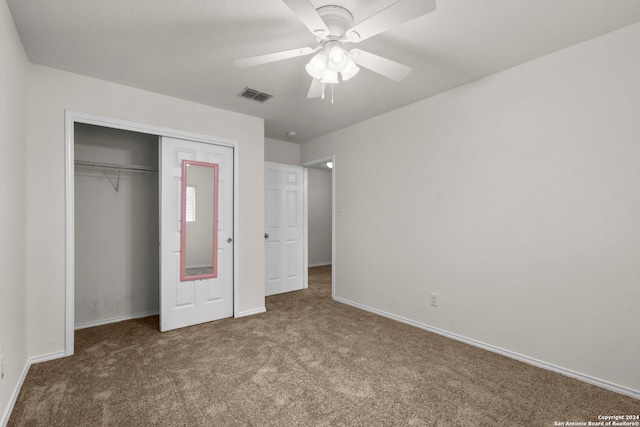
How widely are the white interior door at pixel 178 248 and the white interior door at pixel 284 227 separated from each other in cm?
105

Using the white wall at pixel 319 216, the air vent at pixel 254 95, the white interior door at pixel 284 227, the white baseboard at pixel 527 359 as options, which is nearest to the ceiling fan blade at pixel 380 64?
the air vent at pixel 254 95

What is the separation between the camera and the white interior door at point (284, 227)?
15.2ft

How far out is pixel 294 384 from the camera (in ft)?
6.97

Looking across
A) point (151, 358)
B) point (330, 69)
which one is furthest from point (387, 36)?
point (151, 358)

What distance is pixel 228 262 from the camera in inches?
141

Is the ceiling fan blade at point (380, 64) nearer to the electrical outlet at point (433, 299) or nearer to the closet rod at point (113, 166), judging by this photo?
the electrical outlet at point (433, 299)

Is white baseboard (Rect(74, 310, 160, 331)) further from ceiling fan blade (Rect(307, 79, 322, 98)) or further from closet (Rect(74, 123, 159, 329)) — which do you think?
ceiling fan blade (Rect(307, 79, 322, 98))

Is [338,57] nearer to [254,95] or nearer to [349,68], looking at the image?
[349,68]

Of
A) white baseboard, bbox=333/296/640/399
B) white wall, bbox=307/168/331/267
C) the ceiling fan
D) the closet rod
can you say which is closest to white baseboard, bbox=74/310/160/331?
the closet rod

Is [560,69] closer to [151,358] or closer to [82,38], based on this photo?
[82,38]

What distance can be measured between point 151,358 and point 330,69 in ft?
8.85

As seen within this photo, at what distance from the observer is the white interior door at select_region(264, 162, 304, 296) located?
4621 millimetres

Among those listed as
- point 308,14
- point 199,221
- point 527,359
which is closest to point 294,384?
point 527,359

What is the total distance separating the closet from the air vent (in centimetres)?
148
